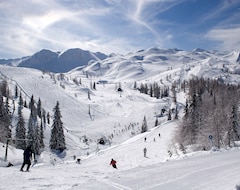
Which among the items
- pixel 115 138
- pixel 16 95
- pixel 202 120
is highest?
pixel 16 95

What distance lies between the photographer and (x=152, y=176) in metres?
15.0

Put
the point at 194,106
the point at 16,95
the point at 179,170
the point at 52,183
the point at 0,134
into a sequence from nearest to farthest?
the point at 52,183 → the point at 179,170 → the point at 0,134 → the point at 194,106 → the point at 16,95

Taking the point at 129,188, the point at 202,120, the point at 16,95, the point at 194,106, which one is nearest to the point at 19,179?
the point at 129,188

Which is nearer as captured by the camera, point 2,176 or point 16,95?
point 2,176

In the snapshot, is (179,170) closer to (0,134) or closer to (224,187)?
(224,187)

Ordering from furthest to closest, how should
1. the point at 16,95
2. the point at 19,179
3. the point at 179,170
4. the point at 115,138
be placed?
the point at 16,95, the point at 115,138, the point at 179,170, the point at 19,179

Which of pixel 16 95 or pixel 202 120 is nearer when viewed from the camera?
pixel 202 120

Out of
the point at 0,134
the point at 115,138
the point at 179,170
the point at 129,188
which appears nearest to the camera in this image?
the point at 129,188

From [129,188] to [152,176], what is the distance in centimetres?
295

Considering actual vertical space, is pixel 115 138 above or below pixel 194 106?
below

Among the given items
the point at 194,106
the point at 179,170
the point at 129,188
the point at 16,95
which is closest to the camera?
the point at 129,188

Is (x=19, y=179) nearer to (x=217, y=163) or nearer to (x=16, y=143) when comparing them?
(x=217, y=163)

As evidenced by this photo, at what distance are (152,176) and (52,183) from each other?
522 centimetres

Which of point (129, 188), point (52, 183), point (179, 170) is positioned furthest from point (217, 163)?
point (52, 183)
